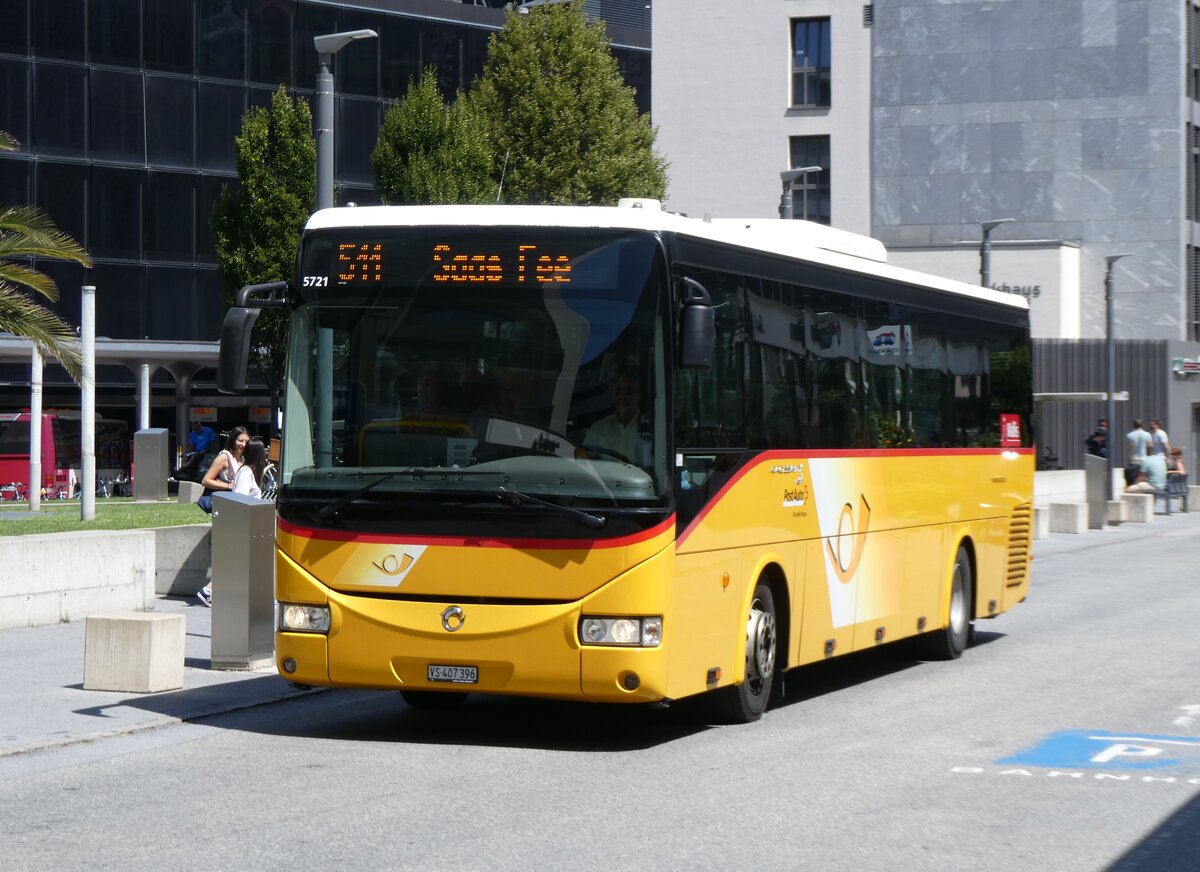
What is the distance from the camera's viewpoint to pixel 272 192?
38.2 meters

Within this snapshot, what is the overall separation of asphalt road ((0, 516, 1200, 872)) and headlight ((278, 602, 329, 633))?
0.67 meters

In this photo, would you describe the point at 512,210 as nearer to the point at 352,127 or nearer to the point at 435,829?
the point at 435,829

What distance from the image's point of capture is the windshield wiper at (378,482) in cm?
1027

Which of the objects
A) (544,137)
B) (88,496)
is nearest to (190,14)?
(544,137)

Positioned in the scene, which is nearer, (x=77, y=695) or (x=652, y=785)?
(x=652, y=785)

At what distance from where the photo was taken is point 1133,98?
5925cm

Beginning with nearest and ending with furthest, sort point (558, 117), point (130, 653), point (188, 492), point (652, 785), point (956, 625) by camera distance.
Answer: point (652, 785) < point (130, 653) < point (956, 625) < point (188, 492) < point (558, 117)

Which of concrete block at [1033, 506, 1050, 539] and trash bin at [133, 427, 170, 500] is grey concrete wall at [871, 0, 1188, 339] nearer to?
concrete block at [1033, 506, 1050, 539]

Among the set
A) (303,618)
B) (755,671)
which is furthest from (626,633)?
(303,618)

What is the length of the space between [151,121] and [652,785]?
44.1m

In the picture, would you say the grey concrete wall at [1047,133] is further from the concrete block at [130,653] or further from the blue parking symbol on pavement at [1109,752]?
the concrete block at [130,653]

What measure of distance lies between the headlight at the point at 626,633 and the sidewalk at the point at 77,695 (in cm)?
295

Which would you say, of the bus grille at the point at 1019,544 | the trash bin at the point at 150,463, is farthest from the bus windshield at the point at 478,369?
the trash bin at the point at 150,463

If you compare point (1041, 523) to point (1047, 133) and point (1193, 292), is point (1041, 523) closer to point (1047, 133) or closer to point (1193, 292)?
point (1193, 292)
